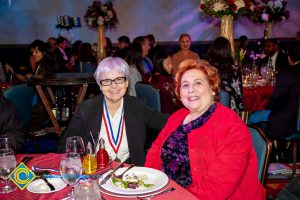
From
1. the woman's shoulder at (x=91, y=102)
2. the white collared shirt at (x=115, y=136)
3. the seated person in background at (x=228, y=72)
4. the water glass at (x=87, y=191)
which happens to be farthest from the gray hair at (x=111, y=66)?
the seated person in background at (x=228, y=72)

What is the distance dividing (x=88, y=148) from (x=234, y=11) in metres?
4.06

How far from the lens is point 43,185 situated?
1667 mm

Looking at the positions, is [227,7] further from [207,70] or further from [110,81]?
[207,70]

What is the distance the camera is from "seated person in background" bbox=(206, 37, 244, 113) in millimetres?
4191

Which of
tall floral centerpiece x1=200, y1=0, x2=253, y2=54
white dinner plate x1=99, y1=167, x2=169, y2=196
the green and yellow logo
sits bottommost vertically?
white dinner plate x1=99, y1=167, x2=169, y2=196

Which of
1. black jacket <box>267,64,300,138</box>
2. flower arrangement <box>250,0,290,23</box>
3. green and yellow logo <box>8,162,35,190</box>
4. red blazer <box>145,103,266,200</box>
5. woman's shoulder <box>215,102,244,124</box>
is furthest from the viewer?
flower arrangement <box>250,0,290,23</box>

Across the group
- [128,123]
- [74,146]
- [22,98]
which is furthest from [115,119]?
[22,98]

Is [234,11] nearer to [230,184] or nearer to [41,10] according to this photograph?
[230,184]

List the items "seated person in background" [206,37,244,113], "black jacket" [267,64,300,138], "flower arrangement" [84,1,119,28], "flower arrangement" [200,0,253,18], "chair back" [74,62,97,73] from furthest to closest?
"flower arrangement" [84,1,119,28] < "chair back" [74,62,97,73] < "flower arrangement" [200,0,253,18] < "seated person in background" [206,37,244,113] < "black jacket" [267,64,300,138]

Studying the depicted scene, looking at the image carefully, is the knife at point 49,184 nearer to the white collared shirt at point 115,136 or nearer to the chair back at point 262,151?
the white collared shirt at point 115,136

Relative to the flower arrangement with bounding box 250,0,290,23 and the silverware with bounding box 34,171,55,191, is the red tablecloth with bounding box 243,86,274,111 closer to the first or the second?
→ the flower arrangement with bounding box 250,0,290,23

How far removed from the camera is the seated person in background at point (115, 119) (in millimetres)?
2529

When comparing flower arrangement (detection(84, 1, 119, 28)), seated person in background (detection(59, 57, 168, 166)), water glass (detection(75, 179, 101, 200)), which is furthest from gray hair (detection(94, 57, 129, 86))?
flower arrangement (detection(84, 1, 119, 28))

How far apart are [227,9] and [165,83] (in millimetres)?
2130
